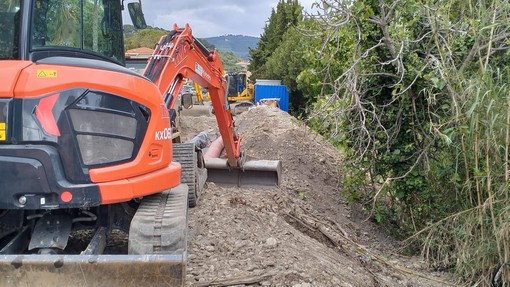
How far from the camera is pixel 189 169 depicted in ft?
21.4

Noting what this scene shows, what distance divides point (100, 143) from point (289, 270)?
1.86 m

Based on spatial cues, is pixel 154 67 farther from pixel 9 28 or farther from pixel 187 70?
pixel 9 28

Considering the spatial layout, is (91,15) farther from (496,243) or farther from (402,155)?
(402,155)

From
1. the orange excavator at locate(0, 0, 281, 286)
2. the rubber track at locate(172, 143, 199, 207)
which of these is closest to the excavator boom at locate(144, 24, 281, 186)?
the rubber track at locate(172, 143, 199, 207)

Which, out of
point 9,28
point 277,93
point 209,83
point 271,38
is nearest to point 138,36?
point 209,83

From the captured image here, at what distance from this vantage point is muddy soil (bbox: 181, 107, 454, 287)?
4.54 meters

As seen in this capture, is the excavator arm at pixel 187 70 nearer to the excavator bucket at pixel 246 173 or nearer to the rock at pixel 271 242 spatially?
the excavator bucket at pixel 246 173

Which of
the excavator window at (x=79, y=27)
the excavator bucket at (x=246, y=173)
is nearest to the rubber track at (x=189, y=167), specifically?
the excavator bucket at (x=246, y=173)

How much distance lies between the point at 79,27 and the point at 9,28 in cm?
62

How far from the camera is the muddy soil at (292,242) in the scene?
14.9ft

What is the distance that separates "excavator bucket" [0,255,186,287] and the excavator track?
304cm

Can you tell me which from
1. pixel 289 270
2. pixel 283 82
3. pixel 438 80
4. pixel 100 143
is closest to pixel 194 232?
pixel 289 270

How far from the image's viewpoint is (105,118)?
3611 mm

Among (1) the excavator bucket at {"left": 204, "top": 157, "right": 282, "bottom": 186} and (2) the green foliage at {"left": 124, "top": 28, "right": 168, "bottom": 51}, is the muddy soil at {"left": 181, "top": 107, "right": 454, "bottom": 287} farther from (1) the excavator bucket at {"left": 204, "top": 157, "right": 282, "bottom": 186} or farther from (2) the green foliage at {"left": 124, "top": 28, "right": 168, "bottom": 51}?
(2) the green foliage at {"left": 124, "top": 28, "right": 168, "bottom": 51}
